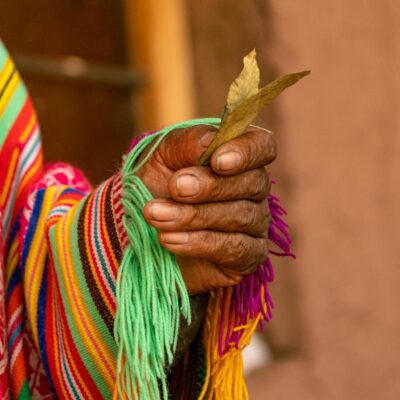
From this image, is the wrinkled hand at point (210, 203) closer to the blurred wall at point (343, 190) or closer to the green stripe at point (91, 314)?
the green stripe at point (91, 314)

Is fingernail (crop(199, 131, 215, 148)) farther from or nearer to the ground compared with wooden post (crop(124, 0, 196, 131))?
nearer to the ground

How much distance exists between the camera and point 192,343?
625mm

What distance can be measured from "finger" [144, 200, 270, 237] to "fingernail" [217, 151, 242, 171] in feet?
0.10

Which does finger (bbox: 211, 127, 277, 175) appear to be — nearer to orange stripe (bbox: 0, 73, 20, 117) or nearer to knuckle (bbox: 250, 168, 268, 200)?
knuckle (bbox: 250, 168, 268, 200)

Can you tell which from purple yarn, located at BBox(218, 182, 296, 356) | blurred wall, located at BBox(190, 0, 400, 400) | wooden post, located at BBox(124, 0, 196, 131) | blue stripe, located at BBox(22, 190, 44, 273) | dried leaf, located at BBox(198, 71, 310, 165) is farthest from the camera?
wooden post, located at BBox(124, 0, 196, 131)

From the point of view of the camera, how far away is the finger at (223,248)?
48cm

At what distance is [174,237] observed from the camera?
1.57ft

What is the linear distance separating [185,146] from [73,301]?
188mm

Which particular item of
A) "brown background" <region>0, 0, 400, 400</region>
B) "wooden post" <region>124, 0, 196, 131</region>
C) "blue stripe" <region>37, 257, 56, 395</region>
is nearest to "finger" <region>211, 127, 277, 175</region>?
"blue stripe" <region>37, 257, 56, 395</region>

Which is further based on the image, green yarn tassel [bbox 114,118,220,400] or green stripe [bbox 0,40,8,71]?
green stripe [bbox 0,40,8,71]

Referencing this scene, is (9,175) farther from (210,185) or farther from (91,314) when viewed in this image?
(210,185)

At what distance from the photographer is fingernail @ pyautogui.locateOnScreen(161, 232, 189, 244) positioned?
0.48 metres

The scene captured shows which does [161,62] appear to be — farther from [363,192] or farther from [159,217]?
[159,217]

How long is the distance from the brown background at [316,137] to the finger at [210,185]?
45.0 inches
